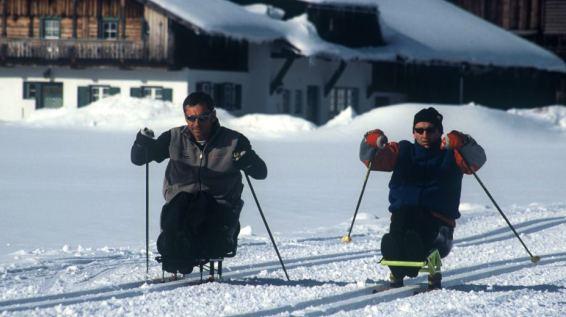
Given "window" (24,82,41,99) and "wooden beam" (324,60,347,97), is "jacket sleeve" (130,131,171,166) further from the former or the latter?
"wooden beam" (324,60,347,97)

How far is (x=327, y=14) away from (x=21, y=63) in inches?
482

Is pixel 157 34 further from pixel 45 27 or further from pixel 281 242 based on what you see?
pixel 281 242

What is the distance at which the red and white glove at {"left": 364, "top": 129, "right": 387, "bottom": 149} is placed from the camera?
24.0ft

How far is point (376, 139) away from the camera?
7.31 meters

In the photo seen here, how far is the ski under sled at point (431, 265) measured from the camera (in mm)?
7193

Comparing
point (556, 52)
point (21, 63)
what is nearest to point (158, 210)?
point (21, 63)

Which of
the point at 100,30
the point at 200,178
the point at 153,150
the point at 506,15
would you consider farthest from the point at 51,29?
the point at 200,178

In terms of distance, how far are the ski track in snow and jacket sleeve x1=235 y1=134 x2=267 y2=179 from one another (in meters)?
0.81

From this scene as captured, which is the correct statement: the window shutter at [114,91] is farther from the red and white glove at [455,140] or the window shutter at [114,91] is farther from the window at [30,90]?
the red and white glove at [455,140]

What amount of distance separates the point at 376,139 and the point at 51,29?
115 feet

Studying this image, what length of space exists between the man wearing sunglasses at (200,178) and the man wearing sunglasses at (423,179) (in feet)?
3.07

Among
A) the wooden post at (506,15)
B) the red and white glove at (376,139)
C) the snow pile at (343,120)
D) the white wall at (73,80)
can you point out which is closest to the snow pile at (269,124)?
the snow pile at (343,120)

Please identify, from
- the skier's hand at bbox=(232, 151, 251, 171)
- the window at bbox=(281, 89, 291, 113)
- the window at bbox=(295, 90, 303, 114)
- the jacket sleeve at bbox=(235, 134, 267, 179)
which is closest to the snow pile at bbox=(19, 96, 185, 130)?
the window at bbox=(281, 89, 291, 113)

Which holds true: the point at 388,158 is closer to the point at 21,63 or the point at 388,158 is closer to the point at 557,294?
the point at 557,294
